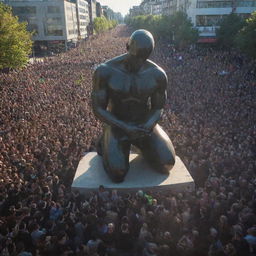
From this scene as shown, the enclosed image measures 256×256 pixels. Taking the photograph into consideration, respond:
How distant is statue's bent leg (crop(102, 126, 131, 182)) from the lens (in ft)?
23.4

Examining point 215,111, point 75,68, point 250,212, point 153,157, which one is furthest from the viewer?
point 75,68

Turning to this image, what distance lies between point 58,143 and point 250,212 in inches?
248

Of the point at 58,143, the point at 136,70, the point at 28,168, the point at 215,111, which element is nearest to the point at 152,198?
the point at 136,70

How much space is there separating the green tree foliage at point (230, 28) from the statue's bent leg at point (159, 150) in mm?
33711

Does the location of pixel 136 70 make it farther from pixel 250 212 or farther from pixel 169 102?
pixel 169 102

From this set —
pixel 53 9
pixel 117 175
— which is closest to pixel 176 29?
pixel 53 9

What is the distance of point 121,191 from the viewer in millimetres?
7211

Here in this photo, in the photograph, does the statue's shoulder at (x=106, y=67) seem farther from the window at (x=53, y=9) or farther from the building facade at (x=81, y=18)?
the building facade at (x=81, y=18)

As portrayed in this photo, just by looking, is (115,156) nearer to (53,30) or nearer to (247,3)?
(247,3)

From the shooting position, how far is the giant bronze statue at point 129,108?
7012 mm

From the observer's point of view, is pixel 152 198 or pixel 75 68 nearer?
pixel 152 198

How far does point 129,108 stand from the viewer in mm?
7355

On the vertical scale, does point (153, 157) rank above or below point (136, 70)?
below

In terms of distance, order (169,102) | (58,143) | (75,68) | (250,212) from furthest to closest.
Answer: (75,68) → (169,102) → (58,143) → (250,212)
